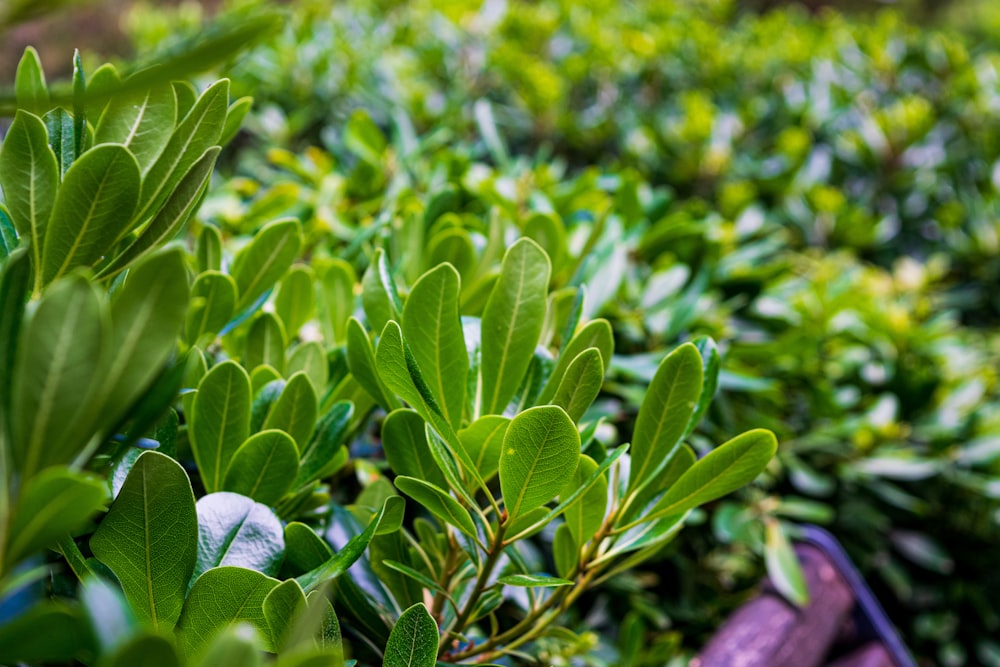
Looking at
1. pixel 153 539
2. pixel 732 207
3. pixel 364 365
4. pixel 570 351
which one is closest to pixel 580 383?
pixel 570 351

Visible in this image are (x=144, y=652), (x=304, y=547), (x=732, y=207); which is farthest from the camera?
(x=732, y=207)

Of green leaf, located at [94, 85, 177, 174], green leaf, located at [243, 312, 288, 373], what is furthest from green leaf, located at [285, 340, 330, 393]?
green leaf, located at [94, 85, 177, 174]

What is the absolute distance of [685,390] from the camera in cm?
60

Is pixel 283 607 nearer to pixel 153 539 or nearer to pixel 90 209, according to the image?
pixel 153 539


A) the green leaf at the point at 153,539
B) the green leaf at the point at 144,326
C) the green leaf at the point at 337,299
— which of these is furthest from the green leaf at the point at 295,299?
the green leaf at the point at 144,326

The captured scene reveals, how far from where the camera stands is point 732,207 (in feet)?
6.56

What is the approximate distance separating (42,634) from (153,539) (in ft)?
0.54

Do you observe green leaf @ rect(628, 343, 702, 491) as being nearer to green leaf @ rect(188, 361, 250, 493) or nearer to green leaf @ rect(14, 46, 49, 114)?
green leaf @ rect(188, 361, 250, 493)

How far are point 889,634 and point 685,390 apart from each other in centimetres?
91

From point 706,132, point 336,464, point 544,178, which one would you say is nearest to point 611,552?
point 336,464

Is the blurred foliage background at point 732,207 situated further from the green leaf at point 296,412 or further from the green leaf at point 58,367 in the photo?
the green leaf at point 58,367

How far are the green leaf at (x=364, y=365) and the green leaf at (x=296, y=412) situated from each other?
39 mm

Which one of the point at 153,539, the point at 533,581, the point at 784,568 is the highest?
the point at 153,539

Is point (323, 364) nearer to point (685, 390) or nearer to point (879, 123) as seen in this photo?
point (685, 390)
